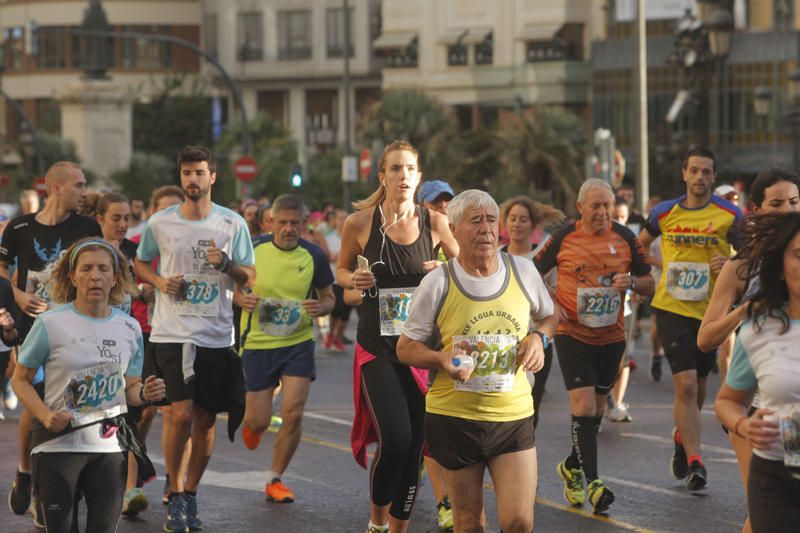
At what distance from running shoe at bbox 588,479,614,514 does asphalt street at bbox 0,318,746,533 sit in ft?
0.24

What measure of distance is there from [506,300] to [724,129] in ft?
219

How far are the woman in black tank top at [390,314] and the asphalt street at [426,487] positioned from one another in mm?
1034

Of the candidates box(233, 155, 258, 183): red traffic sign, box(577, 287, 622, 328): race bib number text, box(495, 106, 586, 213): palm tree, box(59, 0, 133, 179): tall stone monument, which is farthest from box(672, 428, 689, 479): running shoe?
box(495, 106, 586, 213): palm tree

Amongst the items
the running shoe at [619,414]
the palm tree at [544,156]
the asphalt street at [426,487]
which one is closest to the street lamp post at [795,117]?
the asphalt street at [426,487]

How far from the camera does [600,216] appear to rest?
34.4 ft

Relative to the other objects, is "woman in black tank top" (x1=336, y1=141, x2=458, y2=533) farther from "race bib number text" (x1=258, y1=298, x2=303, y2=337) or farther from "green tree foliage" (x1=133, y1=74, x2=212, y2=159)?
"green tree foliage" (x1=133, y1=74, x2=212, y2=159)

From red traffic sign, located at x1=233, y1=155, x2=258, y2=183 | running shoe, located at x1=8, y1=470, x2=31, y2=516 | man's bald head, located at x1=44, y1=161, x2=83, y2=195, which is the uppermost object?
red traffic sign, located at x1=233, y1=155, x2=258, y2=183

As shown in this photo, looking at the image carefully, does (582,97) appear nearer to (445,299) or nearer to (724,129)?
(724,129)

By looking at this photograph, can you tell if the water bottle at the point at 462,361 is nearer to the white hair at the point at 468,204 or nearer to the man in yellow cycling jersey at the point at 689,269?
the white hair at the point at 468,204

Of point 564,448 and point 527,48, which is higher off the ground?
point 527,48

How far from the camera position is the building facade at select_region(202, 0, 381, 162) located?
299 ft

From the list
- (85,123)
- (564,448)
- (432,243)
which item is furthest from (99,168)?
(432,243)

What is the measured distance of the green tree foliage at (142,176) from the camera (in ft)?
163

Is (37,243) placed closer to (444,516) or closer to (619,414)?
(444,516)
